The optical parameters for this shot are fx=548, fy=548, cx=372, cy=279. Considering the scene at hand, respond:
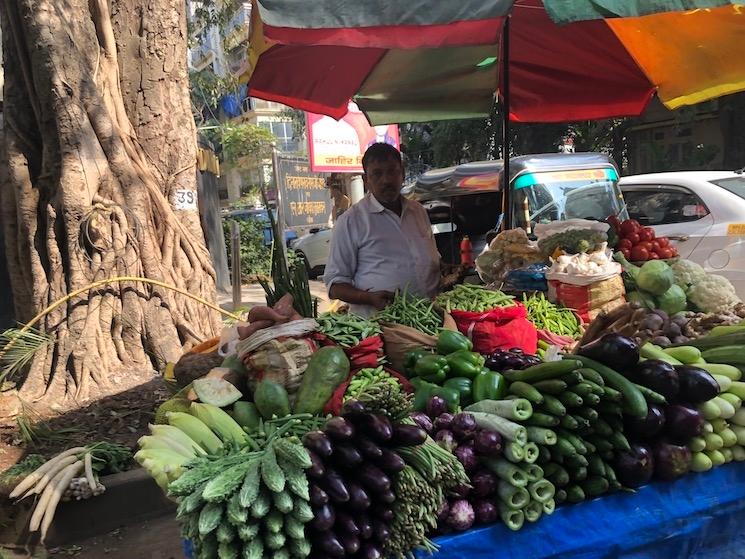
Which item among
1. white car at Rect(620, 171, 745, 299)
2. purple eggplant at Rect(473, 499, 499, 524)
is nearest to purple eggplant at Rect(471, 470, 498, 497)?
purple eggplant at Rect(473, 499, 499, 524)

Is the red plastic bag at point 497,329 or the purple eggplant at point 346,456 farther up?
the red plastic bag at point 497,329

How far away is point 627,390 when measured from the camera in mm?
2111

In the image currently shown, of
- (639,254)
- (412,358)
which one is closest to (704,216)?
(639,254)

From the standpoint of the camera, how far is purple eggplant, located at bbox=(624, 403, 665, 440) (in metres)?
2.13

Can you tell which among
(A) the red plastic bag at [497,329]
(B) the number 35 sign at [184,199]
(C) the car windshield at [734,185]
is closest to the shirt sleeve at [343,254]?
(A) the red plastic bag at [497,329]

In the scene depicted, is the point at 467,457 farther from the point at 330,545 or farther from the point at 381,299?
the point at 381,299

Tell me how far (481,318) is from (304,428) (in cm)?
131

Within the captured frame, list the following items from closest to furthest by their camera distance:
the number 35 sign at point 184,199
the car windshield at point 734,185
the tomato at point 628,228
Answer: the tomato at point 628,228, the number 35 sign at point 184,199, the car windshield at point 734,185

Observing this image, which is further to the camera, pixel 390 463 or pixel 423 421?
pixel 423 421

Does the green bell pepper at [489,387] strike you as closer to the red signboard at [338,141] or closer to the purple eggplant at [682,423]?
the purple eggplant at [682,423]

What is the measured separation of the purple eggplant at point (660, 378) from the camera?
7.30 feet

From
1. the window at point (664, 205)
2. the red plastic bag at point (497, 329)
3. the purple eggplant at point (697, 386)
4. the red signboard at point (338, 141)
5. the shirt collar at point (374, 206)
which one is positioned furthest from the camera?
the red signboard at point (338, 141)

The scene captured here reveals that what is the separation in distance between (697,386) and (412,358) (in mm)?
1211

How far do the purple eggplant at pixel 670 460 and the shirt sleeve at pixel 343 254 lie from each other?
219 cm
